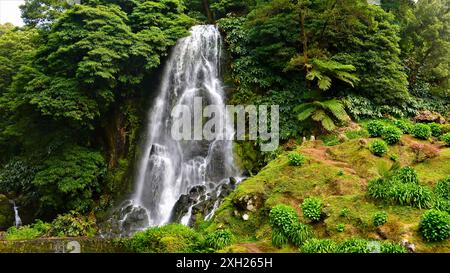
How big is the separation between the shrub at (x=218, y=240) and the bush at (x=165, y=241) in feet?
0.71

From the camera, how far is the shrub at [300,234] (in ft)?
22.4

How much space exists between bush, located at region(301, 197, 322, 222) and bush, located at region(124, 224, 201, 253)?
7.32 ft

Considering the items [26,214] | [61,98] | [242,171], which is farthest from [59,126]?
[242,171]

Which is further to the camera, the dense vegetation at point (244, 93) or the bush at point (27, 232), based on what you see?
the bush at point (27, 232)

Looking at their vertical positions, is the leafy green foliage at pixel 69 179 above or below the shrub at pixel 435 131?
below

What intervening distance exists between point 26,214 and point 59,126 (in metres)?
4.07

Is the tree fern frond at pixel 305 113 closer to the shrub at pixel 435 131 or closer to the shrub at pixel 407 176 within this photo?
the shrub at pixel 435 131

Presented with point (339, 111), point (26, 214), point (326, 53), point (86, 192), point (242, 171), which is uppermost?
point (326, 53)

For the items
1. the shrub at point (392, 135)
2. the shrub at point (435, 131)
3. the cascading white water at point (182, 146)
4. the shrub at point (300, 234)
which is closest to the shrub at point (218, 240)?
the shrub at point (300, 234)

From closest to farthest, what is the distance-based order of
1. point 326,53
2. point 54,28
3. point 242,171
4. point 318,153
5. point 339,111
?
point 318,153, point 339,111, point 242,171, point 326,53, point 54,28

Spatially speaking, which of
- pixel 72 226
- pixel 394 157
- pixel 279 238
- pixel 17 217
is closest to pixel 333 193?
pixel 279 238

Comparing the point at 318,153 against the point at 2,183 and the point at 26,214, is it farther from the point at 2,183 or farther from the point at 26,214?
the point at 2,183

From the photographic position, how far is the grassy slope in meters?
6.69
